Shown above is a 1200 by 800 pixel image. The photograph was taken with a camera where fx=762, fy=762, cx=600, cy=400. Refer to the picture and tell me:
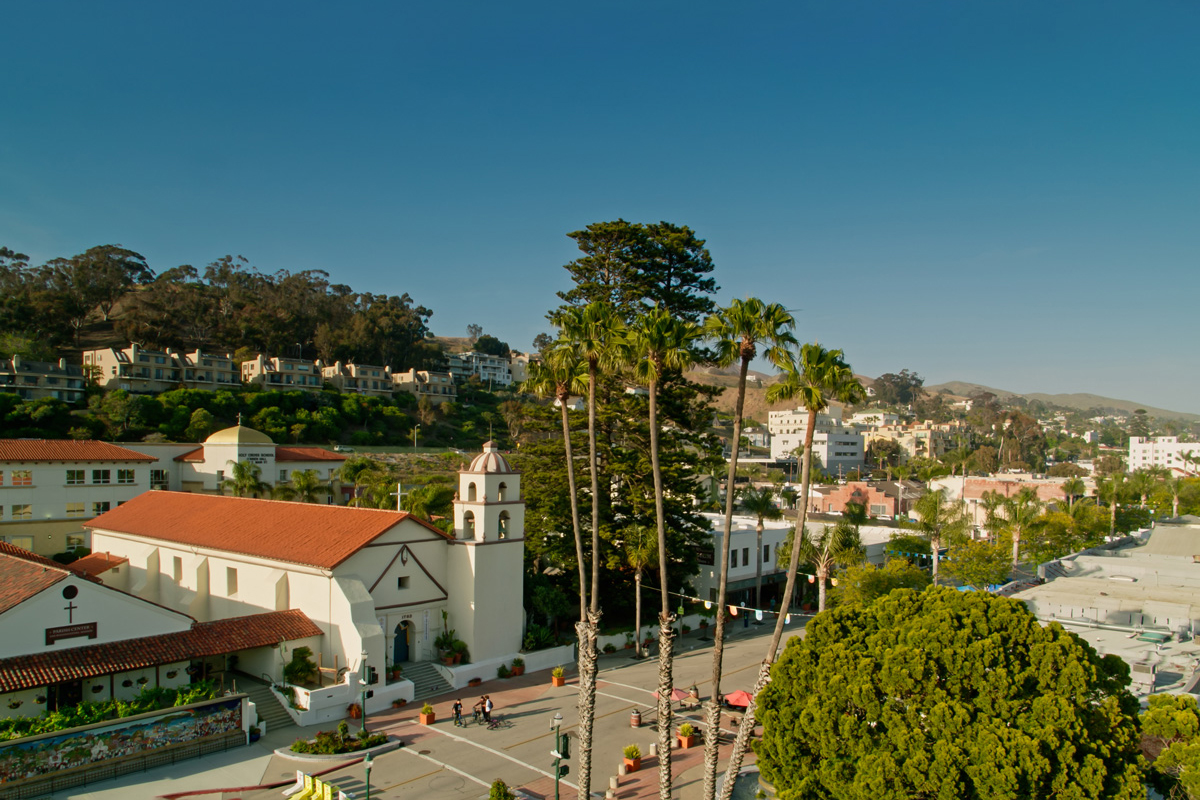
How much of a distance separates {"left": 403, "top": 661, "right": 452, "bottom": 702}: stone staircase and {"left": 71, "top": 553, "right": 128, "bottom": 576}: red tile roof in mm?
17363

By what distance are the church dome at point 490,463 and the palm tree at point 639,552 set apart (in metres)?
6.49

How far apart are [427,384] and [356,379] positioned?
11.6 m

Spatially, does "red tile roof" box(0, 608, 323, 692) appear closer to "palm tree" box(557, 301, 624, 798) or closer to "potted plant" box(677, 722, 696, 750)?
"palm tree" box(557, 301, 624, 798)

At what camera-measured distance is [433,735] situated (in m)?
22.2

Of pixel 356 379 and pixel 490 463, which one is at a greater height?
pixel 356 379

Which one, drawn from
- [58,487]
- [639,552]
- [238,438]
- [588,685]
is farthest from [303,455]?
[588,685]

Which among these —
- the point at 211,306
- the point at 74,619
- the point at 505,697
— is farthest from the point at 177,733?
the point at 211,306

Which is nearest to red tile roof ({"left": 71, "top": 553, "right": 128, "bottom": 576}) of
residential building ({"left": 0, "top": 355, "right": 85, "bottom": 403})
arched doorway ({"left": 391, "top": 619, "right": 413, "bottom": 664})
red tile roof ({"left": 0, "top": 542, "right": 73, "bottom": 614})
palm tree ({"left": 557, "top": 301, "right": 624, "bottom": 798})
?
red tile roof ({"left": 0, "top": 542, "right": 73, "bottom": 614})

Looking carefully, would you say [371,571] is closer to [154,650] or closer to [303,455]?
[154,650]

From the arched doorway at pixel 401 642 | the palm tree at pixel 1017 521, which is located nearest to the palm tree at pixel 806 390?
the arched doorway at pixel 401 642

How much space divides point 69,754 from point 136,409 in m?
59.2

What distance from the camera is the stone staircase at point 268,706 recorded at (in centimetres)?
2248

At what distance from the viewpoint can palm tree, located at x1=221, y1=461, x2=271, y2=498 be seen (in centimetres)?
4634

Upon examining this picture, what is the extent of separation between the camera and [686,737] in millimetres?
21859
